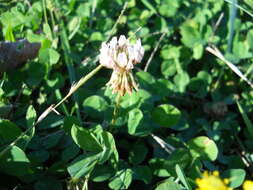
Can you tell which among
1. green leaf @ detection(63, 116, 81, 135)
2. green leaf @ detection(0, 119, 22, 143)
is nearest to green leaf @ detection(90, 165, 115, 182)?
green leaf @ detection(63, 116, 81, 135)

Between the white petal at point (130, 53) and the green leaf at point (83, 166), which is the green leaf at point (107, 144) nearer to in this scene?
the green leaf at point (83, 166)

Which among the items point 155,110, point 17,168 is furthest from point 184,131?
point 17,168

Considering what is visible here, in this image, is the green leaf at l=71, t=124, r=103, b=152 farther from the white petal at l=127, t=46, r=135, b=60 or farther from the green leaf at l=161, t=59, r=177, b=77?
the green leaf at l=161, t=59, r=177, b=77

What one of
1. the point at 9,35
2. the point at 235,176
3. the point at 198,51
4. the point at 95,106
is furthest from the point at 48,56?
the point at 235,176

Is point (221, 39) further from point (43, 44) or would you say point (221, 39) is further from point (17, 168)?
point (17, 168)

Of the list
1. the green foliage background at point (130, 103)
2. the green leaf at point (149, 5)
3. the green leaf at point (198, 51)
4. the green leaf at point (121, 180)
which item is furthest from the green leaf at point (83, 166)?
the green leaf at point (149, 5)

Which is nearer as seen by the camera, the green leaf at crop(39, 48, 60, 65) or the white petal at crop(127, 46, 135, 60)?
the white petal at crop(127, 46, 135, 60)

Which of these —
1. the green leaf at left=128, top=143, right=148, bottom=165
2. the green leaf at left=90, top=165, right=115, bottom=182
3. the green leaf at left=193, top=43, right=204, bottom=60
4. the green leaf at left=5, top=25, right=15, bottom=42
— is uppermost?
the green leaf at left=5, top=25, right=15, bottom=42
